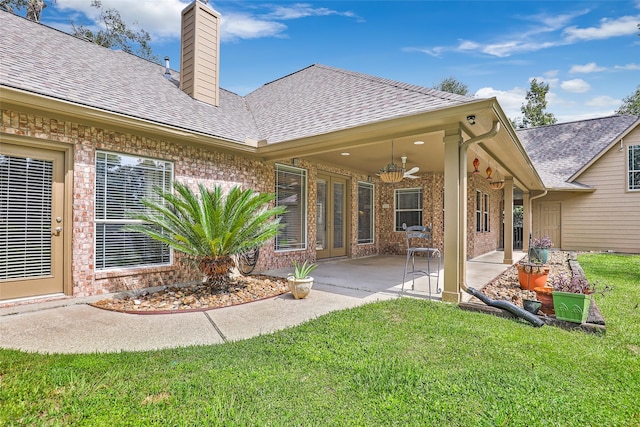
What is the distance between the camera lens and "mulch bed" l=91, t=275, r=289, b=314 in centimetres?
430

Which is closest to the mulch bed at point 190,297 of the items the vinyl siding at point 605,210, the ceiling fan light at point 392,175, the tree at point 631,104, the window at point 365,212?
the ceiling fan light at point 392,175

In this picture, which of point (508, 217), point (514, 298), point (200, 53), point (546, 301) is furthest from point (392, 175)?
point (508, 217)

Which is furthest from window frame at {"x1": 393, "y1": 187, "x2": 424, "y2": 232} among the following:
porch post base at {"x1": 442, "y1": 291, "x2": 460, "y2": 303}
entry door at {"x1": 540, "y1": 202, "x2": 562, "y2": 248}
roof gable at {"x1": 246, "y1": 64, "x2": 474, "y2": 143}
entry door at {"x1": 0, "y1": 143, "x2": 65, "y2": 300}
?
entry door at {"x1": 0, "y1": 143, "x2": 65, "y2": 300}

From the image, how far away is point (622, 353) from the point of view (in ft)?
9.48

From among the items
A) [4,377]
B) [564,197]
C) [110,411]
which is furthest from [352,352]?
[564,197]

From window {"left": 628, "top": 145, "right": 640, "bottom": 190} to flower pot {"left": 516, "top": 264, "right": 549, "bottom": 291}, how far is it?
394 inches

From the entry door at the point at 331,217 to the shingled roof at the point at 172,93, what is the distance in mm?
2129

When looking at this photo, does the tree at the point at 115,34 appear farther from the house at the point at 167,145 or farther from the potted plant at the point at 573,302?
the potted plant at the point at 573,302

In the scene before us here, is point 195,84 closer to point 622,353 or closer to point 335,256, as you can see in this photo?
point 335,256

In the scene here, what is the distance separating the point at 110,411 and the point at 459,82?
27448 millimetres

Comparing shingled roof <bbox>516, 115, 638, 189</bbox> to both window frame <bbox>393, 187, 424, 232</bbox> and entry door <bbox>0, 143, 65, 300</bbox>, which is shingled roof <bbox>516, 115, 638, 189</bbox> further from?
entry door <bbox>0, 143, 65, 300</bbox>

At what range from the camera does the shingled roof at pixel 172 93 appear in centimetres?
457

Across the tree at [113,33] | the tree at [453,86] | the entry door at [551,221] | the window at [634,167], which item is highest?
the tree at [453,86]

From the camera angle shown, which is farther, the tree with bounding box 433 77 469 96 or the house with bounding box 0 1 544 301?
the tree with bounding box 433 77 469 96
